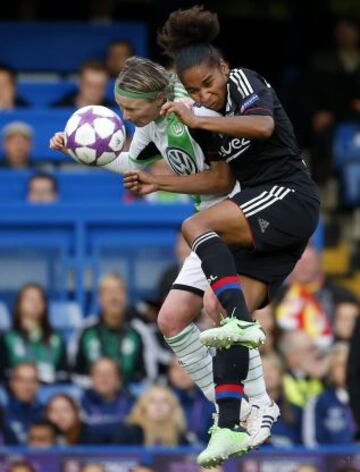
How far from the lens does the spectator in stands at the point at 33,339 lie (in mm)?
12898

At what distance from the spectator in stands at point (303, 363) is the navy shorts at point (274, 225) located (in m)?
4.14

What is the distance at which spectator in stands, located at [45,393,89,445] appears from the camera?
1209cm

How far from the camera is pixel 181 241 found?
1340 centimetres

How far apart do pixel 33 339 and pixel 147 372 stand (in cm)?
90

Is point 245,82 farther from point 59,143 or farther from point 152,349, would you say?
point 152,349

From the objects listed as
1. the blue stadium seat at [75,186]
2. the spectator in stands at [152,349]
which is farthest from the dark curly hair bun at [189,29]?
the blue stadium seat at [75,186]

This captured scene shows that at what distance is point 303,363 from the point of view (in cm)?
1273

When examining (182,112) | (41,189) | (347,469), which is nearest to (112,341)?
(41,189)

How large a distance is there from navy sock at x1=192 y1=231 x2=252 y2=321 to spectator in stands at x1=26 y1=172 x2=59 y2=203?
5.82m

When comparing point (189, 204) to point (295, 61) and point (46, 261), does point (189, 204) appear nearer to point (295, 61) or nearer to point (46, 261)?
point (46, 261)

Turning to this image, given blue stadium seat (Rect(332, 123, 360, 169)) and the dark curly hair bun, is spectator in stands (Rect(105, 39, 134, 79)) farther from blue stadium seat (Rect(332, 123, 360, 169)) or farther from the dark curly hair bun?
the dark curly hair bun

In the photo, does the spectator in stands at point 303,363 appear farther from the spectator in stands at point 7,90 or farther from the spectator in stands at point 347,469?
the spectator in stands at point 7,90

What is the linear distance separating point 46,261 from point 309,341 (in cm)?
246

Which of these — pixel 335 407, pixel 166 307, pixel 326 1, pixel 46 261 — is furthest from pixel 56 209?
pixel 326 1
